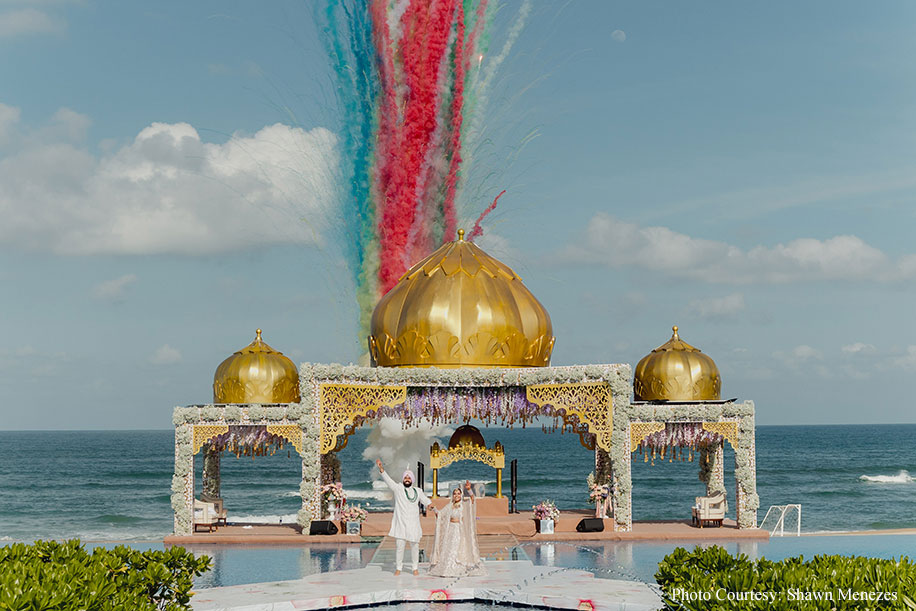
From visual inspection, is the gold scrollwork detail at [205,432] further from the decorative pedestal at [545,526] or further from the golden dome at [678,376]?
the golden dome at [678,376]

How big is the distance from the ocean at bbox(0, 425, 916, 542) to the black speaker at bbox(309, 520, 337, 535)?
6.23 meters

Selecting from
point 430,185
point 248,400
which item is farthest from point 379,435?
point 248,400

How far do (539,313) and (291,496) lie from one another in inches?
1512

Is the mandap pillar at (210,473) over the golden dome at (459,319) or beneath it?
beneath

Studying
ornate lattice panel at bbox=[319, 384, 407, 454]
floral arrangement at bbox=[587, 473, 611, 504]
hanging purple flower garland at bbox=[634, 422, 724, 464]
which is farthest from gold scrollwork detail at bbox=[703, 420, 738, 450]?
ornate lattice panel at bbox=[319, 384, 407, 454]

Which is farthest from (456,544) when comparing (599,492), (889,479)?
(889,479)

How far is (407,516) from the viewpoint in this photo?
18.6 m

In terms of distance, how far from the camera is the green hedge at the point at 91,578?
962 centimetres

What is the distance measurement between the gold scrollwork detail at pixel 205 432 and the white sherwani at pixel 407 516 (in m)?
8.23

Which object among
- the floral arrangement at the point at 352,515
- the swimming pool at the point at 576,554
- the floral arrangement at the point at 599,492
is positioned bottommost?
the swimming pool at the point at 576,554

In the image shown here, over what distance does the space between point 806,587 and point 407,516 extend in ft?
31.7

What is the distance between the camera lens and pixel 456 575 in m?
18.1

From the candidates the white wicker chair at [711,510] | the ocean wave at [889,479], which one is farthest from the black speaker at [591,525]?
the ocean wave at [889,479]

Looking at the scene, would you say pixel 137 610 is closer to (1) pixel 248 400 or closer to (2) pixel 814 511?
(1) pixel 248 400
